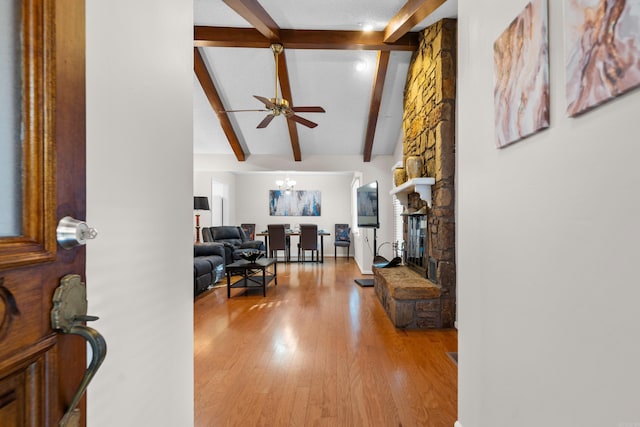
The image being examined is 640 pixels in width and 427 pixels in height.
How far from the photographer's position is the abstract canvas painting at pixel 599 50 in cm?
64

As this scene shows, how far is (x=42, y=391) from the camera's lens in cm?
44

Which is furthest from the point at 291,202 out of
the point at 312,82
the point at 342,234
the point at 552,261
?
the point at 552,261

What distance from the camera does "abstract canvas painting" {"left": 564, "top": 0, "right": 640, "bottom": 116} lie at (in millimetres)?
635

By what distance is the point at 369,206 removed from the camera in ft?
16.4

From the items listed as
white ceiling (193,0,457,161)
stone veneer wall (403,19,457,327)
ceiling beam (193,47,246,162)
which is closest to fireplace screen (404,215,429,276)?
stone veneer wall (403,19,457,327)

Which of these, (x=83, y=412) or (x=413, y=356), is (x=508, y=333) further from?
(x=413, y=356)

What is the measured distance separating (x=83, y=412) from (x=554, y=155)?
4.33 ft

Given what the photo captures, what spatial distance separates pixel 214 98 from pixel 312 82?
1.62m

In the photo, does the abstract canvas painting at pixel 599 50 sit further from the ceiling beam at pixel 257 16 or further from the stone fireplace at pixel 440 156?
the ceiling beam at pixel 257 16

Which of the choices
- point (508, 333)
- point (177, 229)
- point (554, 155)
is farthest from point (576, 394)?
point (177, 229)

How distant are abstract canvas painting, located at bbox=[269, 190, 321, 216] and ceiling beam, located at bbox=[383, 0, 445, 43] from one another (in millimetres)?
5317

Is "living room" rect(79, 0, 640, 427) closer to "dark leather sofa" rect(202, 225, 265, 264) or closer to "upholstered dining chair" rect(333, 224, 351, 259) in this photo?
"dark leather sofa" rect(202, 225, 265, 264)

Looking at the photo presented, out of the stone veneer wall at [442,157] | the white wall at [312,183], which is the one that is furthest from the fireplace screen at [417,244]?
the white wall at [312,183]

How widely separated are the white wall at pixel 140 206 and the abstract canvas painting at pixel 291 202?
286 inches
